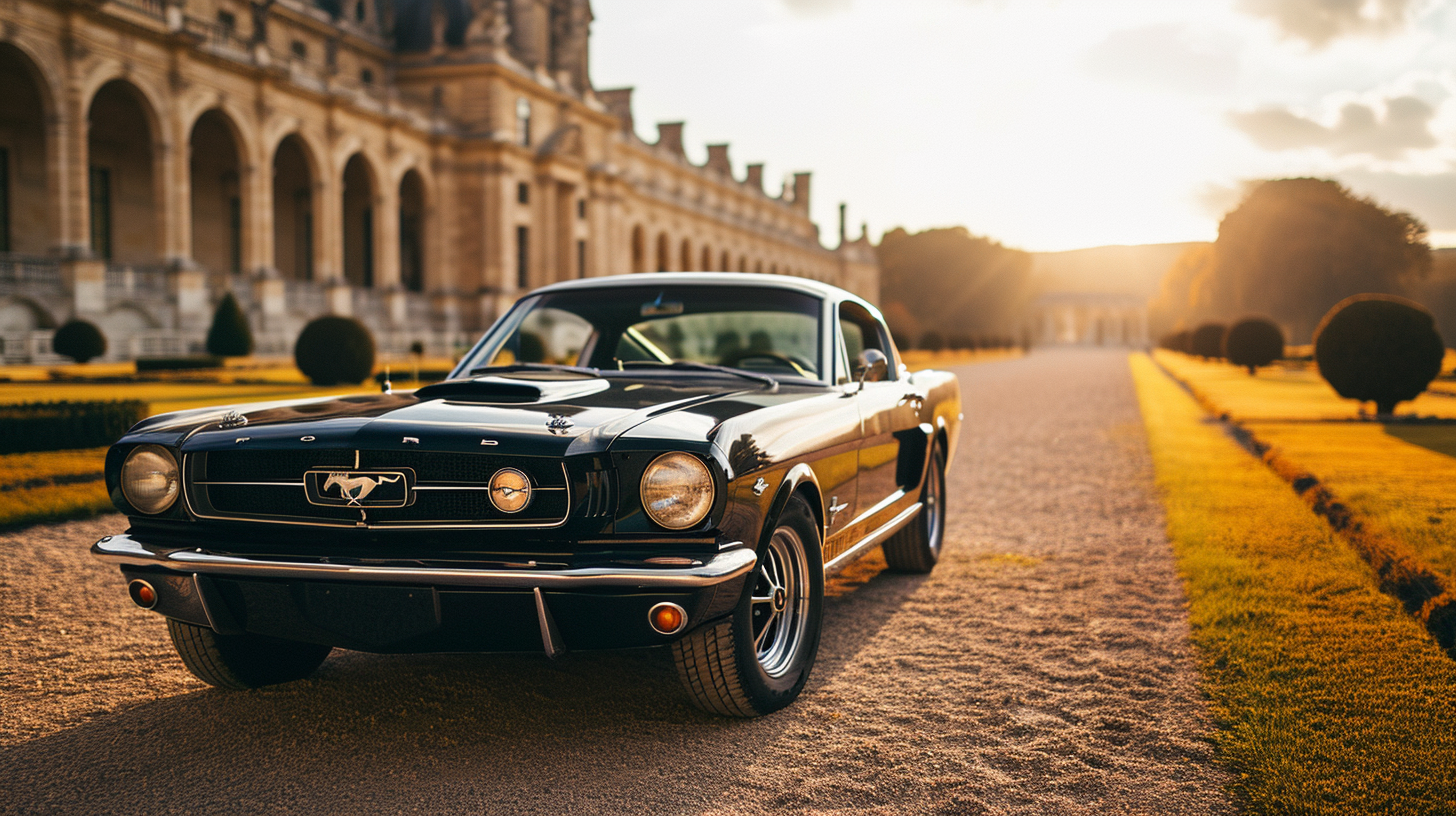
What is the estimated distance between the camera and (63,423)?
10234 mm

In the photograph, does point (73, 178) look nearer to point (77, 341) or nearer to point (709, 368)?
point (77, 341)

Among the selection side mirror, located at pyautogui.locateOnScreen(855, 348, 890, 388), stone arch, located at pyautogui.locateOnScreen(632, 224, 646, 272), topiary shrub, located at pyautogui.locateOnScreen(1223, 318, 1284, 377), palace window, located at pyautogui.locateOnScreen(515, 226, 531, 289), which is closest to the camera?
side mirror, located at pyautogui.locateOnScreen(855, 348, 890, 388)

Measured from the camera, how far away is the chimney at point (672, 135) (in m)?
84.5

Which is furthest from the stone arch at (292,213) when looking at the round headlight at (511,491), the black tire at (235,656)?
the round headlight at (511,491)

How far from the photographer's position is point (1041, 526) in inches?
315

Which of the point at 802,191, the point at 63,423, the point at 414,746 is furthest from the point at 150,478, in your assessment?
the point at 802,191

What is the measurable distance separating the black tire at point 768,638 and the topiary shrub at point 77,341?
1049 inches

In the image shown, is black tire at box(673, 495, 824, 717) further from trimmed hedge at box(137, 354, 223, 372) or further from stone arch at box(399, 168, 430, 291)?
stone arch at box(399, 168, 430, 291)

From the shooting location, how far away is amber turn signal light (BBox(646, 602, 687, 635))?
3.07 meters

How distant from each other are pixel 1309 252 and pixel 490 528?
7152 centimetres

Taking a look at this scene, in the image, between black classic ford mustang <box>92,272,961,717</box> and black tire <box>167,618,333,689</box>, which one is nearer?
black classic ford mustang <box>92,272,961,717</box>

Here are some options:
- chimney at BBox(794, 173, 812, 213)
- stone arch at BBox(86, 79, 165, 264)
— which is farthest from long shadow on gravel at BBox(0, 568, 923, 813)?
chimney at BBox(794, 173, 812, 213)

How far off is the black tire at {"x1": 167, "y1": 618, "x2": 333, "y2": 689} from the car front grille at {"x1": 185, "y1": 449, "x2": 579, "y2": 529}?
2.15 ft

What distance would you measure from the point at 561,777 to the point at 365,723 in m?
0.89
